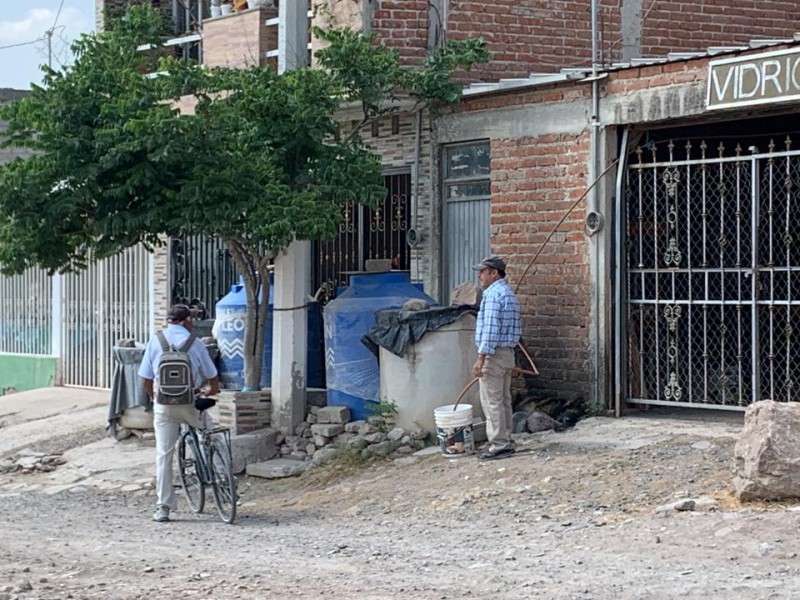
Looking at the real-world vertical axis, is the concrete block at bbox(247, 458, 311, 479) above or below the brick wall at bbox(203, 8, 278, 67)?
below

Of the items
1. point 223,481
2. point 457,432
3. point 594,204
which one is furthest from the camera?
point 594,204

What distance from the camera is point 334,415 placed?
13016 mm

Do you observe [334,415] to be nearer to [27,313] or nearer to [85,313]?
[85,313]

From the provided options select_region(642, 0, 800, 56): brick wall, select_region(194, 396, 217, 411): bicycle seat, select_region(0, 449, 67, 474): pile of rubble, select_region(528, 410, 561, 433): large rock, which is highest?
select_region(642, 0, 800, 56): brick wall

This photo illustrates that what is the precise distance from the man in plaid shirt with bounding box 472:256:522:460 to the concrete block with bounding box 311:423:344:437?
6.30 ft

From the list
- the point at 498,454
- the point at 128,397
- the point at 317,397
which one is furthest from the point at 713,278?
the point at 128,397

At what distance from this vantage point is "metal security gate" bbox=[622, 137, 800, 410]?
37.6 ft

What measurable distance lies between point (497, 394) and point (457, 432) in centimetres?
61

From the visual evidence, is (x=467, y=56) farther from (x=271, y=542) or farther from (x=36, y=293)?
(x=36, y=293)

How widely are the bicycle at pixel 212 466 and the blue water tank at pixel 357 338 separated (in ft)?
7.45

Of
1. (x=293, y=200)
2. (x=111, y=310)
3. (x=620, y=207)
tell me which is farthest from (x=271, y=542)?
(x=111, y=310)

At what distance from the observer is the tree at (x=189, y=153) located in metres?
12.1

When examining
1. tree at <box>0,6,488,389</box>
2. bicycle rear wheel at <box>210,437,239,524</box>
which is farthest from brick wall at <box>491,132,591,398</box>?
bicycle rear wheel at <box>210,437,239,524</box>

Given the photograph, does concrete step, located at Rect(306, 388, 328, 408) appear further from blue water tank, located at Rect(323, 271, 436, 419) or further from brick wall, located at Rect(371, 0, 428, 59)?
brick wall, located at Rect(371, 0, 428, 59)
